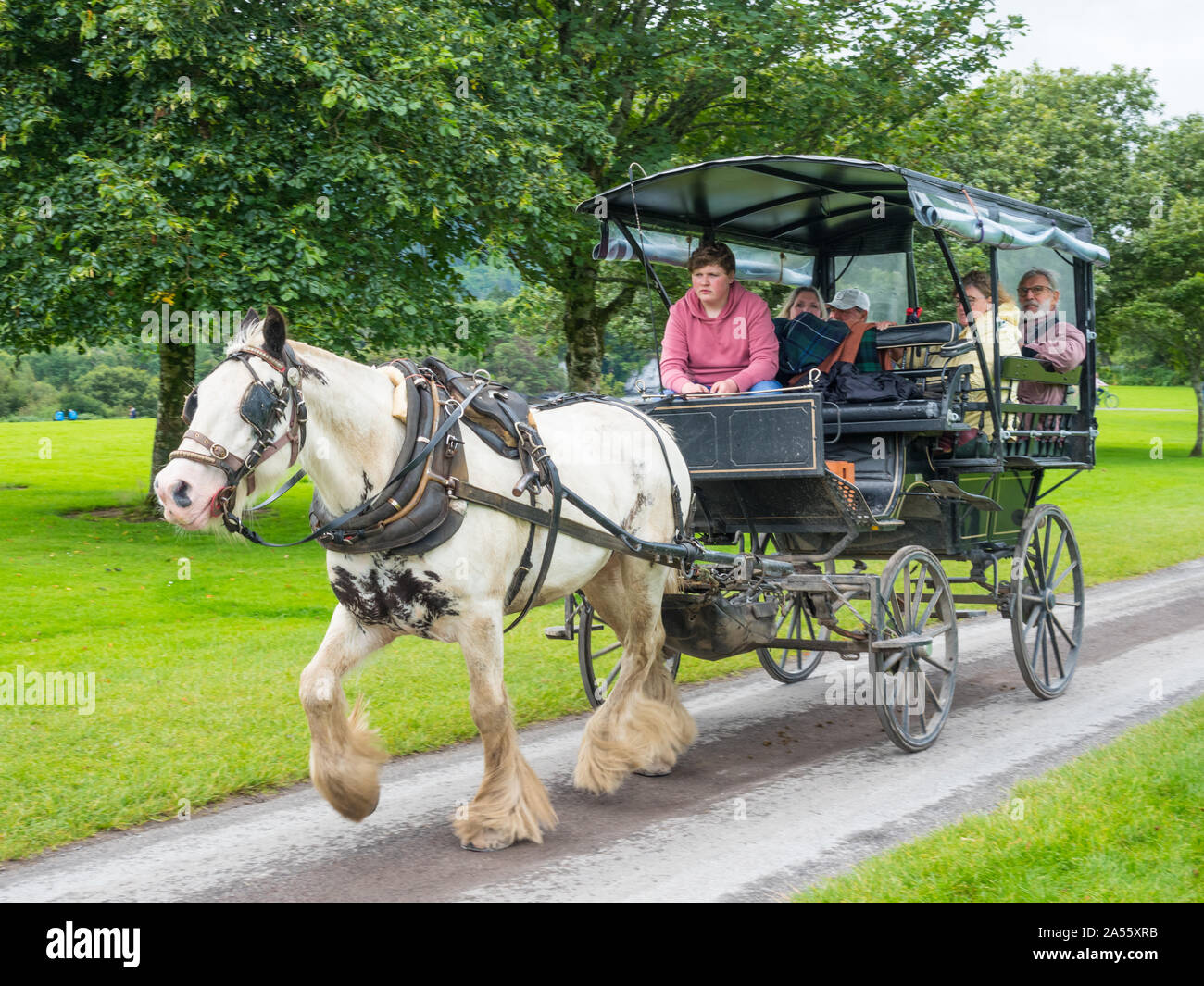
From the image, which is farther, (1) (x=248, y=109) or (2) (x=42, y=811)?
(1) (x=248, y=109)

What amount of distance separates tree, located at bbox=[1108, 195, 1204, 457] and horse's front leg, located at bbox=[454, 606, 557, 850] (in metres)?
28.3

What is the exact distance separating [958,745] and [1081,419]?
11.1 ft

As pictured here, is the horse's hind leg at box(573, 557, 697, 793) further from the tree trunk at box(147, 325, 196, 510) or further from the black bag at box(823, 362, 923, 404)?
the tree trunk at box(147, 325, 196, 510)

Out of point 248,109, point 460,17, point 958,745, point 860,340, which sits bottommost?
point 958,745

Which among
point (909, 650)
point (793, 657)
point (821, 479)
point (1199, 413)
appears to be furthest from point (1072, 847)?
point (1199, 413)

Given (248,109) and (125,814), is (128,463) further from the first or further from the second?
(125,814)

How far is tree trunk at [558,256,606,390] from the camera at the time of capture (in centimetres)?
1678

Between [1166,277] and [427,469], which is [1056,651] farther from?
[1166,277]

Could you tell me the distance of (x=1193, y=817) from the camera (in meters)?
4.88

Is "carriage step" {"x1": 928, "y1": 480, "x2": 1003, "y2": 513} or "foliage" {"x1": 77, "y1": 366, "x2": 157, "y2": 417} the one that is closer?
"carriage step" {"x1": 928, "y1": 480, "x2": 1003, "y2": 513}

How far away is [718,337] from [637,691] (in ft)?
7.84

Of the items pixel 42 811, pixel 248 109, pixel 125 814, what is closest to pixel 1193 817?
pixel 125 814
